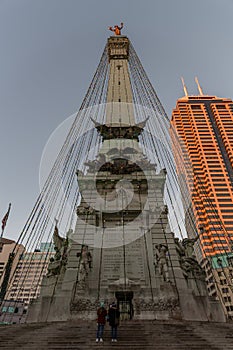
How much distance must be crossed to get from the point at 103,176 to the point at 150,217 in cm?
426

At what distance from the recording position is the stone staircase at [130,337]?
5958mm

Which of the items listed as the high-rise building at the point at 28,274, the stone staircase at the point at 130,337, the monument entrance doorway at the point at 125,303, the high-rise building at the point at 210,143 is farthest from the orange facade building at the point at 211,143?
the stone staircase at the point at 130,337

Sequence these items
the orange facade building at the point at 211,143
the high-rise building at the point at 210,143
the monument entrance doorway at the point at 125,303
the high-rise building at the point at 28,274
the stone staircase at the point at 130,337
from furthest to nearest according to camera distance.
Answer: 1. the orange facade building at the point at 211,143
2. the high-rise building at the point at 210,143
3. the high-rise building at the point at 28,274
4. the monument entrance doorway at the point at 125,303
5. the stone staircase at the point at 130,337

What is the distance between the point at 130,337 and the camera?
662 cm

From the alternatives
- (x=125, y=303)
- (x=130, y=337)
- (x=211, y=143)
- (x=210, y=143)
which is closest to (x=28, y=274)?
(x=125, y=303)

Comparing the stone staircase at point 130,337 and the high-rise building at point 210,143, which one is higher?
the high-rise building at point 210,143

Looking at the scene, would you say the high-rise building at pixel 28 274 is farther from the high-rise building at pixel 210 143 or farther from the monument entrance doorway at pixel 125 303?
the high-rise building at pixel 210 143

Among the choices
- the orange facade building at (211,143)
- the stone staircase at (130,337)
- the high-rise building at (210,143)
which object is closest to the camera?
the stone staircase at (130,337)

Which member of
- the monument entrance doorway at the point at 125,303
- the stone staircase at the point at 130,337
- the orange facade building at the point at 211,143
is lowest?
the stone staircase at the point at 130,337

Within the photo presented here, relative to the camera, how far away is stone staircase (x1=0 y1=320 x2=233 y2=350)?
5958 millimetres

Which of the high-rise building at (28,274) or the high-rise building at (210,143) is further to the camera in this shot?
the high-rise building at (210,143)

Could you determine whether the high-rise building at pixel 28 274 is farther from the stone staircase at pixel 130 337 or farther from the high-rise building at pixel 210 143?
the high-rise building at pixel 210 143

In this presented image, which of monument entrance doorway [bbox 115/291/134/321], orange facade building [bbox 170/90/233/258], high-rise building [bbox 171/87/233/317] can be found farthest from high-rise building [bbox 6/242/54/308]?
orange facade building [bbox 170/90/233/258]

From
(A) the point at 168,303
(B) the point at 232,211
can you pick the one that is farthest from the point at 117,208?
(B) the point at 232,211
